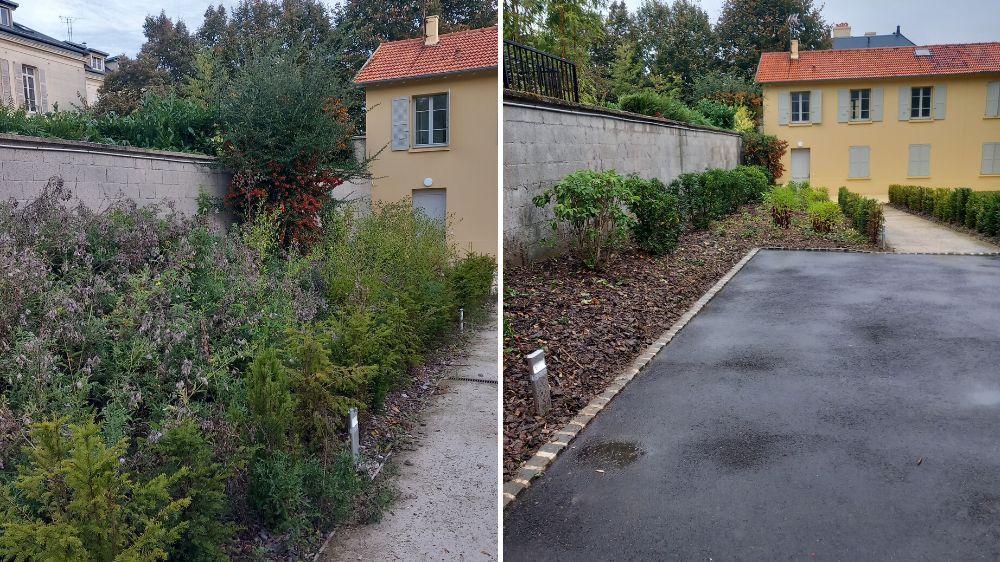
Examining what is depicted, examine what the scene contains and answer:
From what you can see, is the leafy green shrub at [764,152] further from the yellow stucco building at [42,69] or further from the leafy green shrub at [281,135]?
the yellow stucco building at [42,69]

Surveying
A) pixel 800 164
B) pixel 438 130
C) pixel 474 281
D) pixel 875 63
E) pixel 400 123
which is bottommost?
pixel 474 281

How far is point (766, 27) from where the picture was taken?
23.6 feet

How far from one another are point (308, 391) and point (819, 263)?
6.17 metres

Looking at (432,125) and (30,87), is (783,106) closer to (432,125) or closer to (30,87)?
(432,125)

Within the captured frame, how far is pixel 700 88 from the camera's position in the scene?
10.5m

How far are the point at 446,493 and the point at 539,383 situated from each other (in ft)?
1.87

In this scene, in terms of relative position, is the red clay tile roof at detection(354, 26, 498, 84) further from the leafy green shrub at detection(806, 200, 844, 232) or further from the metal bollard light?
the leafy green shrub at detection(806, 200, 844, 232)

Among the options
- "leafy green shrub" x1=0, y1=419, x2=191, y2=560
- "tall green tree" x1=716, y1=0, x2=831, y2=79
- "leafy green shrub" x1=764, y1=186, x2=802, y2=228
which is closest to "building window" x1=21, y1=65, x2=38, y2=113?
"leafy green shrub" x1=0, y1=419, x2=191, y2=560

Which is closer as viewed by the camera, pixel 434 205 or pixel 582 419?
pixel 582 419

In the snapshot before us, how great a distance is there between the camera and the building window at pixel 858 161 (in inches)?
388

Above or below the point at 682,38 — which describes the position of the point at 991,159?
below

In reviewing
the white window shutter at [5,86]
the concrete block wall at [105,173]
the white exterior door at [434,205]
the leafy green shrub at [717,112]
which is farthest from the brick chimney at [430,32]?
the leafy green shrub at [717,112]

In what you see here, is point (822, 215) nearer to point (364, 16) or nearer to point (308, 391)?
point (364, 16)

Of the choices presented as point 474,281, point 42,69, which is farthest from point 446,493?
point 42,69
